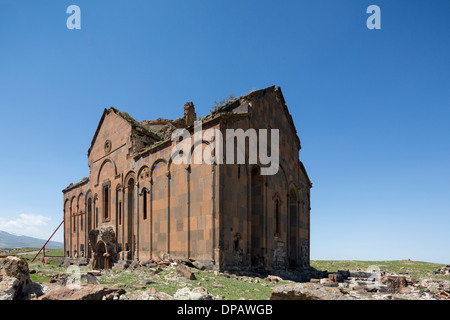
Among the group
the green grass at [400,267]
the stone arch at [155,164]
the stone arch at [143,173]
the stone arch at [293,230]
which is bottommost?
the green grass at [400,267]

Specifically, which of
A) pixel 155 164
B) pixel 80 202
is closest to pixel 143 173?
pixel 155 164

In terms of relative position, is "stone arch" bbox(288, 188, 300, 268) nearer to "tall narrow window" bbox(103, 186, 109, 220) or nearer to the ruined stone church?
the ruined stone church

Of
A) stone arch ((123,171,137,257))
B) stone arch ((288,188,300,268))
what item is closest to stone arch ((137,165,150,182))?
stone arch ((123,171,137,257))

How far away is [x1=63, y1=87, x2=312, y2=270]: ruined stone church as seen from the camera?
47.3 ft

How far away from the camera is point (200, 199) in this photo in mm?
14664

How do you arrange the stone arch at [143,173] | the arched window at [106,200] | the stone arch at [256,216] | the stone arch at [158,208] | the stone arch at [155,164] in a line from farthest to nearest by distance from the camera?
the arched window at [106,200] < the stone arch at [143,173] < the stone arch at [155,164] < the stone arch at [158,208] < the stone arch at [256,216]

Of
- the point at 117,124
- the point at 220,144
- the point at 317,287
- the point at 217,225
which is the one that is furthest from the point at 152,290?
the point at 117,124

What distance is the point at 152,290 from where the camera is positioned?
7.75m

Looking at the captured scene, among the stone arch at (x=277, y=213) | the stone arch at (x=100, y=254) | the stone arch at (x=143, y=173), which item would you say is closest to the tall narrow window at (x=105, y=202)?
the stone arch at (x=100, y=254)

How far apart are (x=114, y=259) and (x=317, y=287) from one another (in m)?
16.8

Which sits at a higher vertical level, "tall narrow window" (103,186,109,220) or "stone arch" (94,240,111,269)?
"tall narrow window" (103,186,109,220)

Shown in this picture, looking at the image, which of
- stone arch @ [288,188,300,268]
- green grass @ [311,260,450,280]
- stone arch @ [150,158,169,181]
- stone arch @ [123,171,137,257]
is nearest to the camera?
stone arch @ [150,158,169,181]

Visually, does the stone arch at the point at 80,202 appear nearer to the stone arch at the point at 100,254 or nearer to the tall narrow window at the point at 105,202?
the tall narrow window at the point at 105,202

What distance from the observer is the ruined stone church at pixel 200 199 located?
47.3 feet
